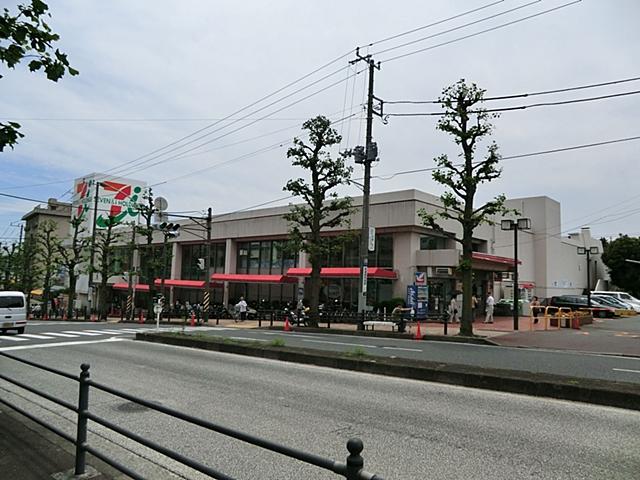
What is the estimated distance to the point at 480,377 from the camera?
30.7 ft

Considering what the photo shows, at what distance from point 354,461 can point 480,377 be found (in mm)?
7899

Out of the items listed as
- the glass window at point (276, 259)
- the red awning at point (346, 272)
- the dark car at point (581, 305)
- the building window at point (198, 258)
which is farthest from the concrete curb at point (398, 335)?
the building window at point (198, 258)

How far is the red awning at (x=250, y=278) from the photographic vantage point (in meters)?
37.0

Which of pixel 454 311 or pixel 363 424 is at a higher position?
pixel 454 311

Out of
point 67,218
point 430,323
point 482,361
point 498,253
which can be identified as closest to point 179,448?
point 482,361

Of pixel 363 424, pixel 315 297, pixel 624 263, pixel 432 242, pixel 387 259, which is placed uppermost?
pixel 624 263

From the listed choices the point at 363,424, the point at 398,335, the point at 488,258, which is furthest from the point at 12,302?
the point at 488,258

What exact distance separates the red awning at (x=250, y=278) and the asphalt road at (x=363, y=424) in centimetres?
2573

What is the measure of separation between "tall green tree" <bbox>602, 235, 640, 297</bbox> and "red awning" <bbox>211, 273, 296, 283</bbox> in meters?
46.4

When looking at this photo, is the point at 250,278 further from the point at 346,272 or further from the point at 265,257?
the point at 346,272

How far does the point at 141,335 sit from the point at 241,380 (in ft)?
34.6

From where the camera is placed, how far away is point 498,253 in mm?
44219

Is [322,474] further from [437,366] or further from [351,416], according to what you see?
[437,366]

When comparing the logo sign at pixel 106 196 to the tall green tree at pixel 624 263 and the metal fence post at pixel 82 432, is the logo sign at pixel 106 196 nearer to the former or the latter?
the tall green tree at pixel 624 263
